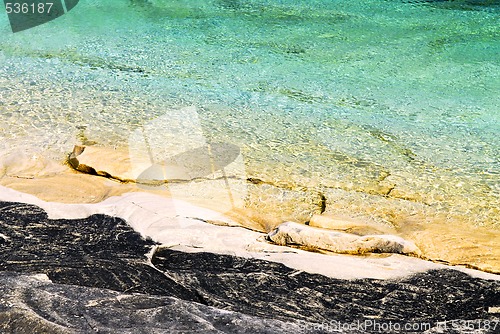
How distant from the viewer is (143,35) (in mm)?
6809

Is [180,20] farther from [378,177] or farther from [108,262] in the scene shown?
[108,262]

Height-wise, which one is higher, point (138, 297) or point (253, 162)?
point (138, 297)

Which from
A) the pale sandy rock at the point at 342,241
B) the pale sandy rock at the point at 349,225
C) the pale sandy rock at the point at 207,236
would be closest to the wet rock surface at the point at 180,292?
the pale sandy rock at the point at 207,236

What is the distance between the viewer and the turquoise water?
4.05m

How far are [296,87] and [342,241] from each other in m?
2.52

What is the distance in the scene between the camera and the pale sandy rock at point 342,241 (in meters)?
3.05

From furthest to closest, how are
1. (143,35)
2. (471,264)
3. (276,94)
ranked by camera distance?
(143,35), (276,94), (471,264)

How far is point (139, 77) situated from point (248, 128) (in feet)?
4.72

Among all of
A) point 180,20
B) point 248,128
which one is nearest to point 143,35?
point 180,20

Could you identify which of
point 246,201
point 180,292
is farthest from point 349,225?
point 180,292

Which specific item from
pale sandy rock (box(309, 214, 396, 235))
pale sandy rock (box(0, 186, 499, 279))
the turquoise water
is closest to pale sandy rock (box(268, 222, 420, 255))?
pale sandy rock (box(0, 186, 499, 279))

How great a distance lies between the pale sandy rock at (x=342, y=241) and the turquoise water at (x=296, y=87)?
49 cm

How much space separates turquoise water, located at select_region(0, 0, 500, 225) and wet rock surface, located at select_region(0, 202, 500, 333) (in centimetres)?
95

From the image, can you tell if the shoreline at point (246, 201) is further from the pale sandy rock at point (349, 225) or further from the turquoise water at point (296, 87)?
the turquoise water at point (296, 87)
